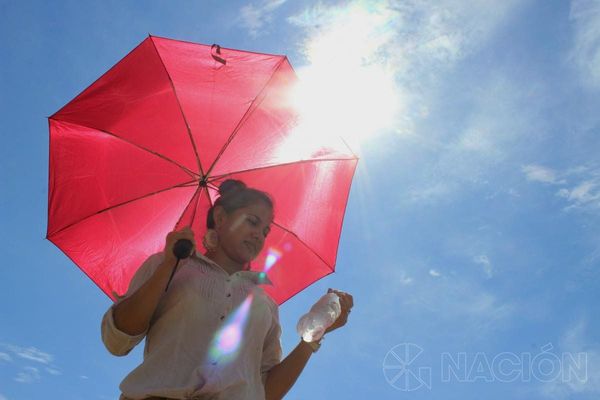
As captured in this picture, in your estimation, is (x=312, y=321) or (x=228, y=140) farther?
(x=228, y=140)

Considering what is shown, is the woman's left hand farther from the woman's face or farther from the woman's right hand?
the woman's right hand

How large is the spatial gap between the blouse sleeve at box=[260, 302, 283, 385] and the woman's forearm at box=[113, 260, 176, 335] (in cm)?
85

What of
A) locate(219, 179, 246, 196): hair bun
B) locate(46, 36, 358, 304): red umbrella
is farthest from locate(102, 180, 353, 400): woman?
locate(46, 36, 358, 304): red umbrella

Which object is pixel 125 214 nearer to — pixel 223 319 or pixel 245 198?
pixel 245 198

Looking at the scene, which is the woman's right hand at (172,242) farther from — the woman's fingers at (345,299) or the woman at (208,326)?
the woman's fingers at (345,299)

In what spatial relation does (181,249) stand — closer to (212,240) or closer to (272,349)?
(212,240)

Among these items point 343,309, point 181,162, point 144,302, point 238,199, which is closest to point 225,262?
point 238,199

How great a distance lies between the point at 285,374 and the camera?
371cm

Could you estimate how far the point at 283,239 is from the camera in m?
5.36

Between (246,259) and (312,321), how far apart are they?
61 cm

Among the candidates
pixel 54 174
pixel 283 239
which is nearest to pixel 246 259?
pixel 283 239

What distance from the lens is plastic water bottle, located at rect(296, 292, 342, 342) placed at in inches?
149

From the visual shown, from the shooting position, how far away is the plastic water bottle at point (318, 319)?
3.79 metres

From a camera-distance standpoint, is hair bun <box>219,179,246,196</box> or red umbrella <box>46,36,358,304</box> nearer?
hair bun <box>219,179,246,196</box>
